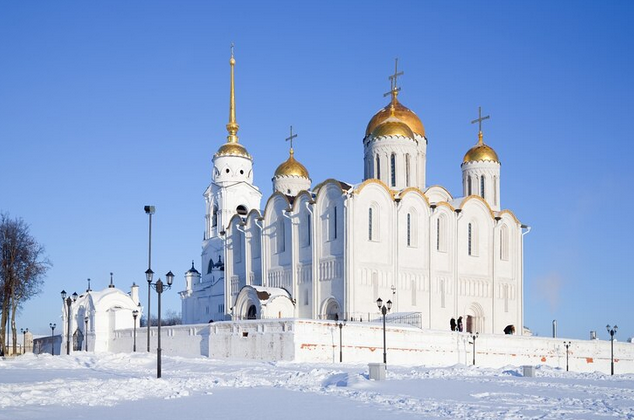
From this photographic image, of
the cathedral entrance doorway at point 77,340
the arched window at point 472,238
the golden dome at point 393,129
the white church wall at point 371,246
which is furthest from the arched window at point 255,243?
the arched window at point 472,238

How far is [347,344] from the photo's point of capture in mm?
36031

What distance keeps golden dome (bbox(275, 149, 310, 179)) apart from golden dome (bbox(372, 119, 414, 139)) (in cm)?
987

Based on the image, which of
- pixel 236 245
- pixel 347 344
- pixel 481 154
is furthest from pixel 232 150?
pixel 347 344

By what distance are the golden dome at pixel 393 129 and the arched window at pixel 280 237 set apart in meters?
8.84

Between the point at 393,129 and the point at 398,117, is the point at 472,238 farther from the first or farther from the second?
the point at 398,117

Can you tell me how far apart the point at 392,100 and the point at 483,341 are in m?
21.0

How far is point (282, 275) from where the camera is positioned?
162ft

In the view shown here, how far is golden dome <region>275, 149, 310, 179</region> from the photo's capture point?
59969mm

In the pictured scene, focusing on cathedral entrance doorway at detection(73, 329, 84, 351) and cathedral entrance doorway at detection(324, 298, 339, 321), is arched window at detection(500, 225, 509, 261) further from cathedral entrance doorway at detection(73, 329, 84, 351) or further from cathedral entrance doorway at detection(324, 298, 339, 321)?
cathedral entrance doorway at detection(73, 329, 84, 351)

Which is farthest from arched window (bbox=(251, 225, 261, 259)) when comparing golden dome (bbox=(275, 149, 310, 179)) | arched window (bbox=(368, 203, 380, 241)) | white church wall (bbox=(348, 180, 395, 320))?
white church wall (bbox=(348, 180, 395, 320))

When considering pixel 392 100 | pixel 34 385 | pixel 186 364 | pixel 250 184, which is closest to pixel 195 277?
pixel 250 184

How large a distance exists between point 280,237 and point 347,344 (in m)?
15.8

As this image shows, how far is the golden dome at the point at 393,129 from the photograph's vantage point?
5125 cm

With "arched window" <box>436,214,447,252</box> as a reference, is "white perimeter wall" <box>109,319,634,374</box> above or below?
below
